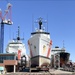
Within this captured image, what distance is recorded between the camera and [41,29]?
99.7m

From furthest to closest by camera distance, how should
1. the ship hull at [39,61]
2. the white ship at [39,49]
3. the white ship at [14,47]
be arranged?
the white ship at [14,47] → the white ship at [39,49] → the ship hull at [39,61]

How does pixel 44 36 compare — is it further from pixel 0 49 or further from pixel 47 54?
pixel 0 49

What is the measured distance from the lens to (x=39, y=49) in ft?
279

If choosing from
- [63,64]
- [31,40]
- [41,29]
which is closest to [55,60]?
[63,64]

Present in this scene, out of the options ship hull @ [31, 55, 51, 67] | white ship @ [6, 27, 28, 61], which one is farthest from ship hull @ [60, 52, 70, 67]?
ship hull @ [31, 55, 51, 67]

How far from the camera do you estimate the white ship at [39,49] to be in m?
84.0

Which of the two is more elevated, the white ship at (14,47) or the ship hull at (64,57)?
the white ship at (14,47)

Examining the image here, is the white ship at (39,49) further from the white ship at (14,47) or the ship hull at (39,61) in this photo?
the white ship at (14,47)

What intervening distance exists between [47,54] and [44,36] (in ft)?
21.5

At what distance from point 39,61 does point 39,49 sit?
15.1 feet

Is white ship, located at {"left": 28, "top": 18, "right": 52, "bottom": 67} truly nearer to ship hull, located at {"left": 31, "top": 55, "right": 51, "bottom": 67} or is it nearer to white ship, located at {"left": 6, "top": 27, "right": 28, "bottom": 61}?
ship hull, located at {"left": 31, "top": 55, "right": 51, "bottom": 67}

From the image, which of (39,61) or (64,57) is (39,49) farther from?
(64,57)

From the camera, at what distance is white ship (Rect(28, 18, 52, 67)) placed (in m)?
84.0

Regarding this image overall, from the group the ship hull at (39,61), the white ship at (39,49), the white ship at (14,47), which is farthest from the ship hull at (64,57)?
the ship hull at (39,61)
